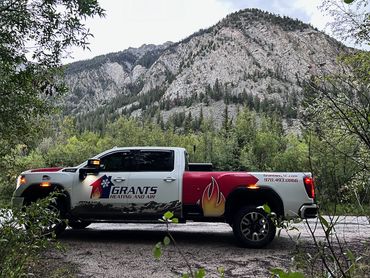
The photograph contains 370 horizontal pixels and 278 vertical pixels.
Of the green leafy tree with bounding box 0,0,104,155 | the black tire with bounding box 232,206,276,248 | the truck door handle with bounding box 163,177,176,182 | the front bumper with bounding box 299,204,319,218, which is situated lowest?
the black tire with bounding box 232,206,276,248

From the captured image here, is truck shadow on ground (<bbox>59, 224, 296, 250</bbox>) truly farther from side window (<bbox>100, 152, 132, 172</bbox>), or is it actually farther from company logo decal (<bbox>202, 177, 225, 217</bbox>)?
side window (<bbox>100, 152, 132, 172</bbox>)

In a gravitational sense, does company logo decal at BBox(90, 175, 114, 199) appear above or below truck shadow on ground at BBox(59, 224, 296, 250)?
above

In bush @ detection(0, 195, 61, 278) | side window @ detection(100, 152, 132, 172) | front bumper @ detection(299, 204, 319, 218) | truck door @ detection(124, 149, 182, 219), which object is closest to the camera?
bush @ detection(0, 195, 61, 278)

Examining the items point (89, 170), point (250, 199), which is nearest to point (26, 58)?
point (89, 170)

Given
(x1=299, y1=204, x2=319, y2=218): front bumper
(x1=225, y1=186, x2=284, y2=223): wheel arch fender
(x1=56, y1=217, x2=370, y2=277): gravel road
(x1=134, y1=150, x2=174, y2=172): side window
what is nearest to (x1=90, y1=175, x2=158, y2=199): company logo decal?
(x1=134, y1=150, x2=174, y2=172): side window

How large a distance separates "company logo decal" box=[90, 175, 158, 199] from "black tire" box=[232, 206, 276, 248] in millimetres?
1784

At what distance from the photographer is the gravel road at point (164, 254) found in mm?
5742

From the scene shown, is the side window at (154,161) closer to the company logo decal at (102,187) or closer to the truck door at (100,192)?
the truck door at (100,192)

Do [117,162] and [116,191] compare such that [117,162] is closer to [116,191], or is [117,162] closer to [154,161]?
[116,191]

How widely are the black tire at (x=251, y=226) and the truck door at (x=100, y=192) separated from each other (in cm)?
242

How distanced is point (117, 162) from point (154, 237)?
1.91 metres

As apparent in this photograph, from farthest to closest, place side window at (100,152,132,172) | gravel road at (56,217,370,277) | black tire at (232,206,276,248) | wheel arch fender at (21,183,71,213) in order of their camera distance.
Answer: side window at (100,152,132,172)
wheel arch fender at (21,183,71,213)
black tire at (232,206,276,248)
gravel road at (56,217,370,277)

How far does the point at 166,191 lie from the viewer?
770 cm

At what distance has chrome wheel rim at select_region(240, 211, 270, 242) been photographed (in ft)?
23.8
